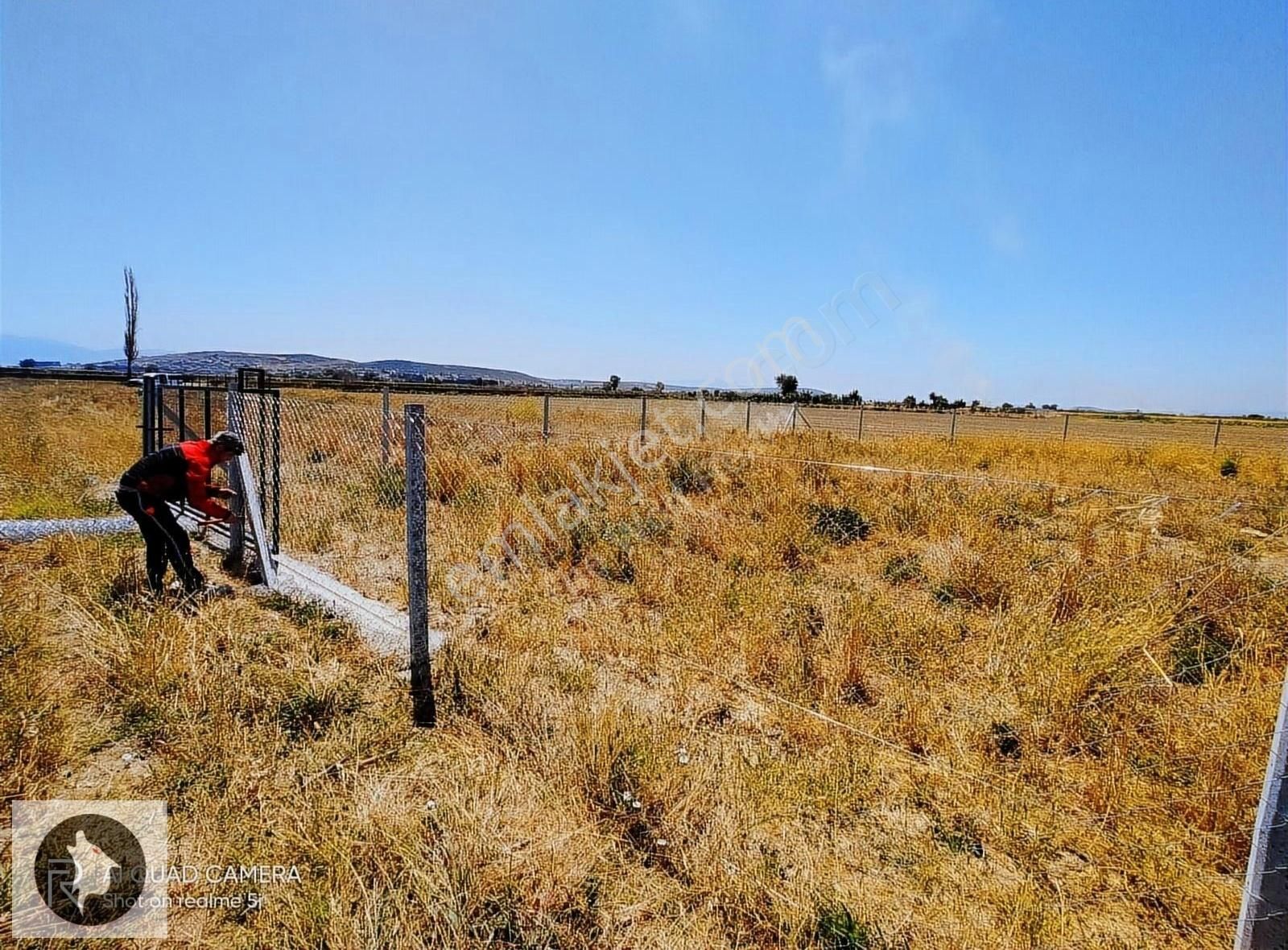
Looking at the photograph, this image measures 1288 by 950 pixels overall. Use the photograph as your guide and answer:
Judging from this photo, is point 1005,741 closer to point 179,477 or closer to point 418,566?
point 418,566

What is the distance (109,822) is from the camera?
2.35 metres

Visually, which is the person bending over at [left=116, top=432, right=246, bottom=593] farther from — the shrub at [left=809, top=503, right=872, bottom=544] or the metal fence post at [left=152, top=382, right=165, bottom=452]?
the shrub at [left=809, top=503, right=872, bottom=544]

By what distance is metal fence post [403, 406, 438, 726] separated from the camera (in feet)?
10.4

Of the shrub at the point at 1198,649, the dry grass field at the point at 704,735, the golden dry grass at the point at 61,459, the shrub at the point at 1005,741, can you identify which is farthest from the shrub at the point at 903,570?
the golden dry grass at the point at 61,459

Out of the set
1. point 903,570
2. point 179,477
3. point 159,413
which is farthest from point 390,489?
point 903,570

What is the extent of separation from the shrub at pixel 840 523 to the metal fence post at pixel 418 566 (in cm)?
484

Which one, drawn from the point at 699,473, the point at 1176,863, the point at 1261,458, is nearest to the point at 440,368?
the point at 699,473

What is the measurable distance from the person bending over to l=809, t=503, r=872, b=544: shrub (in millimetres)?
6020

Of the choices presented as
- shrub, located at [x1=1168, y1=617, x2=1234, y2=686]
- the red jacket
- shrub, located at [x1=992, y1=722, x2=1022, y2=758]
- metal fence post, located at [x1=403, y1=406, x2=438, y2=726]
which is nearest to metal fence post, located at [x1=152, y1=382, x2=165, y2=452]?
the red jacket

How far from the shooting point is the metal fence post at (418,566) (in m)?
3.18

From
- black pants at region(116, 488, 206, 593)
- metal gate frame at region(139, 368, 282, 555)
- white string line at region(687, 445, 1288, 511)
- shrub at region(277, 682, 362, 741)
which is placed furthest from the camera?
metal gate frame at region(139, 368, 282, 555)

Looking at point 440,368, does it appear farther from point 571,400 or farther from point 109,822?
point 109,822

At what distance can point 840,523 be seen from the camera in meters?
7.07

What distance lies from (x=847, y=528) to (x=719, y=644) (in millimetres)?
3355
